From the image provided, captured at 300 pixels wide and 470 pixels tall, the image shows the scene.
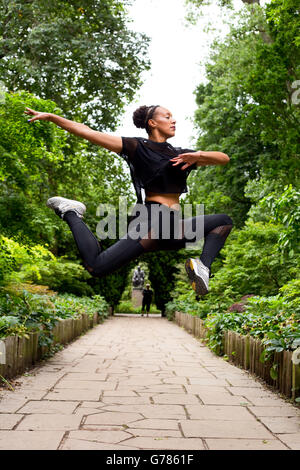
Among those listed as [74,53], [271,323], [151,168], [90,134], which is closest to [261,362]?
[271,323]

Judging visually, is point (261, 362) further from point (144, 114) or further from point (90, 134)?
point (90, 134)

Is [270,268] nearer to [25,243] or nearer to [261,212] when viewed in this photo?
[261,212]

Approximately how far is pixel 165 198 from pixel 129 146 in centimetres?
30

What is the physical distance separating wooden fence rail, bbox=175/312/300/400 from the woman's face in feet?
8.71

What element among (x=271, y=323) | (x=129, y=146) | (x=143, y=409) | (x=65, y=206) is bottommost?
(x=143, y=409)

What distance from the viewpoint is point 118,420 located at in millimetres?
3670

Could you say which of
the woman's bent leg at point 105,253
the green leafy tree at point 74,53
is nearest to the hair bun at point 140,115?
the woman's bent leg at point 105,253

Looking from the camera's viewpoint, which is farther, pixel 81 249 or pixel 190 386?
pixel 190 386

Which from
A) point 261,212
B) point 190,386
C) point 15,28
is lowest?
point 190,386

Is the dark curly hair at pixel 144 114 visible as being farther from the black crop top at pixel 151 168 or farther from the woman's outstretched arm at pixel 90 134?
the woman's outstretched arm at pixel 90 134

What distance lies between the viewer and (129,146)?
2402 millimetres

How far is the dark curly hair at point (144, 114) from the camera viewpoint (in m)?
2.56

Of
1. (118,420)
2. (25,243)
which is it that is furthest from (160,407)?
(25,243)
